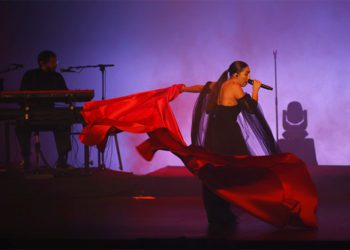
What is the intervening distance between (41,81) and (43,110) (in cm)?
50

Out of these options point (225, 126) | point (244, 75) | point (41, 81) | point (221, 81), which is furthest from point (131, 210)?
point (41, 81)

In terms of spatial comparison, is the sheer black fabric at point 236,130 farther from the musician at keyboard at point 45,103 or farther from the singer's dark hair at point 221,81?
the musician at keyboard at point 45,103

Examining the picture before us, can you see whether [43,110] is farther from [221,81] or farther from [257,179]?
[257,179]

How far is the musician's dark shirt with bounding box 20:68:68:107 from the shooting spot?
6160 mm

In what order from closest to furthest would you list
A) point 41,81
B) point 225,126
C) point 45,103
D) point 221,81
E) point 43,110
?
1. point 225,126
2. point 221,81
3. point 43,110
4. point 45,103
5. point 41,81

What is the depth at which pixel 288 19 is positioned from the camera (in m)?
7.48

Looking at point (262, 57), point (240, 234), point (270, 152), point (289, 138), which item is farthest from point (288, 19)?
point (240, 234)

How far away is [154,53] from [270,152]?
3710mm

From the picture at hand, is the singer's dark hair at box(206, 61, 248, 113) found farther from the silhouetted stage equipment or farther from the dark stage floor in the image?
the silhouetted stage equipment

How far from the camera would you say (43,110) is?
19.3 ft

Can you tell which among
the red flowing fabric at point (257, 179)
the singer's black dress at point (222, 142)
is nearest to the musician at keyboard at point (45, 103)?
the red flowing fabric at point (257, 179)

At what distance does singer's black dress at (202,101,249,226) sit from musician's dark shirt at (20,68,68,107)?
252 cm

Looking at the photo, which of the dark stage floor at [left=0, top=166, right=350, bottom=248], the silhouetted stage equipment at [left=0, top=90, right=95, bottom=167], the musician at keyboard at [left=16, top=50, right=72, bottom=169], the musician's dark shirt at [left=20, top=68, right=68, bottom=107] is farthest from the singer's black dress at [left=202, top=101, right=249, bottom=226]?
the musician's dark shirt at [left=20, top=68, right=68, bottom=107]

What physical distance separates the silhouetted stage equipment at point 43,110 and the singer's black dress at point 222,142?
197 centimetres
